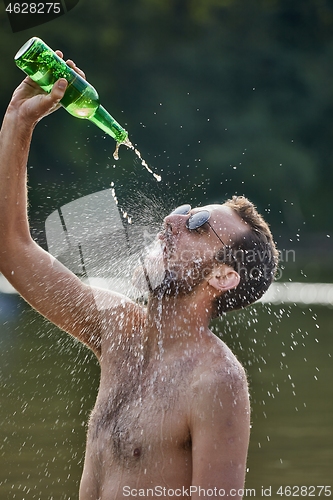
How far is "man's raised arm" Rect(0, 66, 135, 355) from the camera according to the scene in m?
3.00

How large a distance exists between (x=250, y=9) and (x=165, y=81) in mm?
6948

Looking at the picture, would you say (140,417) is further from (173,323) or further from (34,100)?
(34,100)

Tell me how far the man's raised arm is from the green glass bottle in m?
0.04

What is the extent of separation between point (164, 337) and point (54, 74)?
101 centimetres

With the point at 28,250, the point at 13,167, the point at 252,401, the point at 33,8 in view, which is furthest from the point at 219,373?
the point at 33,8

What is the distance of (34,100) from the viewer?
2.96 metres

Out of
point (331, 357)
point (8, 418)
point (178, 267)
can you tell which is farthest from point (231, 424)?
point (331, 357)

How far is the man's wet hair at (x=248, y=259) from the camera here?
3.18 meters

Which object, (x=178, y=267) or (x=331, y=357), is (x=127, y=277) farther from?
(x=331, y=357)

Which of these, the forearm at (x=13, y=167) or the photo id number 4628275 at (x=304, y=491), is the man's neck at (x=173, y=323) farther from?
the photo id number 4628275 at (x=304, y=491)

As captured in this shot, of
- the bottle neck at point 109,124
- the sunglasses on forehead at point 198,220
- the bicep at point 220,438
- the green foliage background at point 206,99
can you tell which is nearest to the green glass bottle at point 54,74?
the bottle neck at point 109,124

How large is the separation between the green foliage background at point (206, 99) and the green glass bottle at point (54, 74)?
21.3 metres

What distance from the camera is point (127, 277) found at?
12.6 ft

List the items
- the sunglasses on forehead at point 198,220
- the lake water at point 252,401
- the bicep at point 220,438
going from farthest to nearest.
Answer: the lake water at point 252,401
the sunglasses on forehead at point 198,220
the bicep at point 220,438
